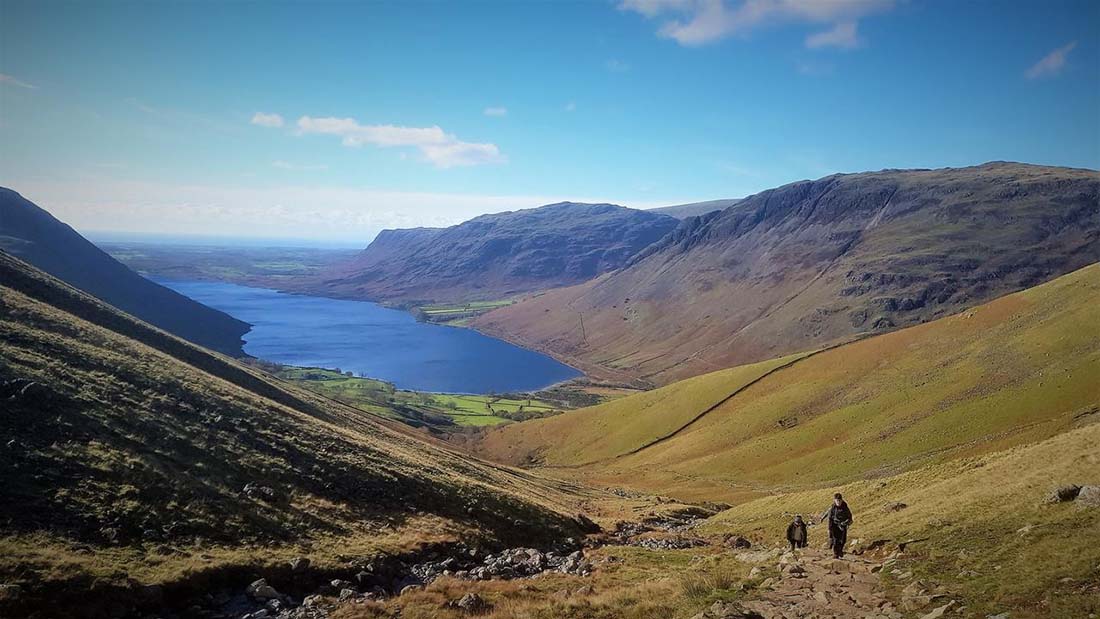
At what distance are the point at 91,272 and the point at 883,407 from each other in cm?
20756

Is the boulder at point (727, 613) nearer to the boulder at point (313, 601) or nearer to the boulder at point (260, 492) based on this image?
the boulder at point (313, 601)

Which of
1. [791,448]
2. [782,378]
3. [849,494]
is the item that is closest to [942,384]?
[791,448]

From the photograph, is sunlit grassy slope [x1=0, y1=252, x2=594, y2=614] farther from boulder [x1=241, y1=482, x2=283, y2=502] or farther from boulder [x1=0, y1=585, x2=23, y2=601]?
boulder [x1=0, y1=585, x2=23, y2=601]

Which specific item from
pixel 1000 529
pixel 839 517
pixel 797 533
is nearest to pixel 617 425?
pixel 797 533

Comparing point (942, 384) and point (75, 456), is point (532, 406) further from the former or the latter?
point (75, 456)

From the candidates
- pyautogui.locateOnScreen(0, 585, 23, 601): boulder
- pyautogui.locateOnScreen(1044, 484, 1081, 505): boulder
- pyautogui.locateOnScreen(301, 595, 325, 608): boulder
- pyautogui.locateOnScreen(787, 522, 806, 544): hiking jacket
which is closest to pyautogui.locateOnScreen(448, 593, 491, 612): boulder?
pyautogui.locateOnScreen(301, 595, 325, 608): boulder

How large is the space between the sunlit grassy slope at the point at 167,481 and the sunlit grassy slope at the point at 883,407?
34.2 m

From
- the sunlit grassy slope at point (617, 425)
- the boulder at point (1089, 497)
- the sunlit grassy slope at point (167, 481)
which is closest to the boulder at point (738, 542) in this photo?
the sunlit grassy slope at point (167, 481)

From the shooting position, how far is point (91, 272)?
170 metres

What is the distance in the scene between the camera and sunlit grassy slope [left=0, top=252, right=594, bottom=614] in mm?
16234

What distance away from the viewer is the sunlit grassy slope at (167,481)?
1623 centimetres

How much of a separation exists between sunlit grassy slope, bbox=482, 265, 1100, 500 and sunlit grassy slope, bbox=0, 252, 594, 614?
34235 mm

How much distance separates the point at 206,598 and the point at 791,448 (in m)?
57.7

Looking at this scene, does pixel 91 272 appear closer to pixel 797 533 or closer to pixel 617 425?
pixel 617 425
